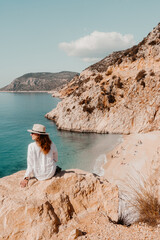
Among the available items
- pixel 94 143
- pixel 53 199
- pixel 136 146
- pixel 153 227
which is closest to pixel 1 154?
pixel 94 143

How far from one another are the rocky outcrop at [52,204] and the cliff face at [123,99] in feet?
89.2

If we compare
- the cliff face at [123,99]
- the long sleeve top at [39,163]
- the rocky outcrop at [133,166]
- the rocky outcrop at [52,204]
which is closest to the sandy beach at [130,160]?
the rocky outcrop at [133,166]

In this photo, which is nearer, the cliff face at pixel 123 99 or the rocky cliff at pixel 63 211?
the rocky cliff at pixel 63 211

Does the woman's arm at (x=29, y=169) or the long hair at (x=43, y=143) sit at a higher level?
the long hair at (x=43, y=143)

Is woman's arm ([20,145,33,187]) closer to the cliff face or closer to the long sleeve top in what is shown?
the long sleeve top

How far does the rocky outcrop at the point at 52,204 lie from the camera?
4188 mm

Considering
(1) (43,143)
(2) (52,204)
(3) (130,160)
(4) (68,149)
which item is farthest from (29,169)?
(4) (68,149)

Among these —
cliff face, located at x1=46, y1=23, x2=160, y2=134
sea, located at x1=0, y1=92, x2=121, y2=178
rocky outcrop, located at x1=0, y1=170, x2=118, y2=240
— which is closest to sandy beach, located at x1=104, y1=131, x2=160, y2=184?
sea, located at x1=0, y1=92, x2=121, y2=178

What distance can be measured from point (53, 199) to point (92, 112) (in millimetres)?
32581

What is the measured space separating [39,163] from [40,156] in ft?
0.77

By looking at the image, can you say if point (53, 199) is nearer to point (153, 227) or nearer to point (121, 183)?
point (153, 227)

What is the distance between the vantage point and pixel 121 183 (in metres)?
14.6

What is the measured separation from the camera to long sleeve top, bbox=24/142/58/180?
4.77 m

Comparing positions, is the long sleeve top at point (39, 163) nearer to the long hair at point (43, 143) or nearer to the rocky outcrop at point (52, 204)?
the long hair at point (43, 143)
